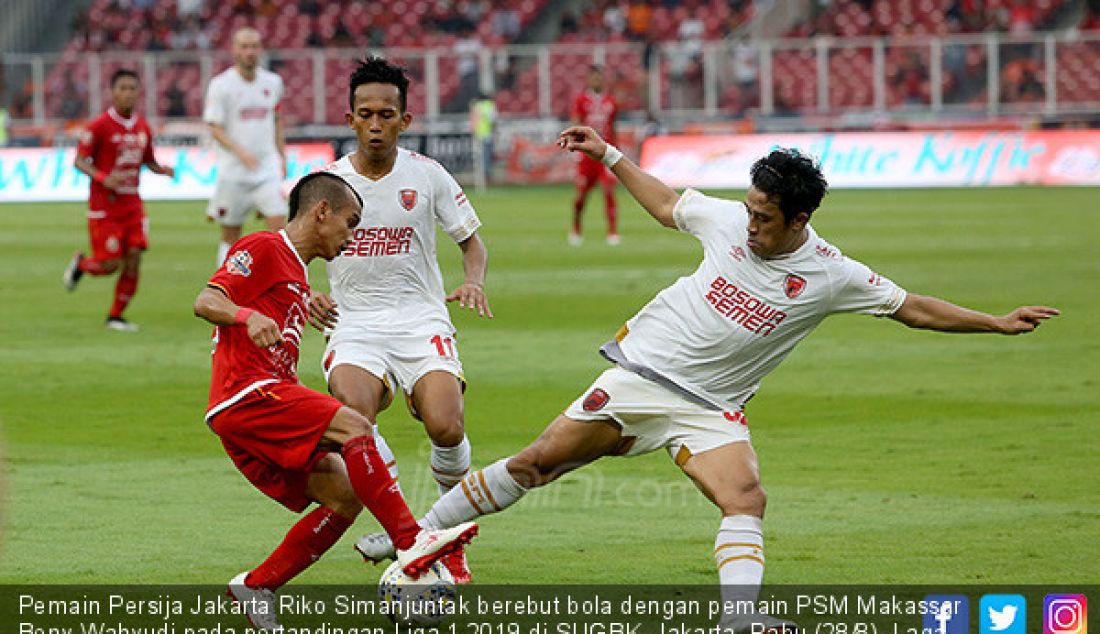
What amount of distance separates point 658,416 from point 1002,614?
1.45 meters

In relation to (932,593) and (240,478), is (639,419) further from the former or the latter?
(240,478)

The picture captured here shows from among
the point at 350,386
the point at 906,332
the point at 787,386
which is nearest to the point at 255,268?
the point at 350,386

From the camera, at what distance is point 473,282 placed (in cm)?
820

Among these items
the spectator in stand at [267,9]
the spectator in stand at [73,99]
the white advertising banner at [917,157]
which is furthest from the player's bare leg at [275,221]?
the spectator in stand at [267,9]

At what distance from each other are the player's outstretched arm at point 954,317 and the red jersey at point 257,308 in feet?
7.49

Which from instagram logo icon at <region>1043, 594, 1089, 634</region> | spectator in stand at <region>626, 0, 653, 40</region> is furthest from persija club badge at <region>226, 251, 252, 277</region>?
spectator in stand at <region>626, 0, 653, 40</region>

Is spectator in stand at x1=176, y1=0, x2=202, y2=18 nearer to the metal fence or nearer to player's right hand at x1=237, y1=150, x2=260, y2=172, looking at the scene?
the metal fence

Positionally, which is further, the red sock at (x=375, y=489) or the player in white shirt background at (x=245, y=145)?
the player in white shirt background at (x=245, y=145)

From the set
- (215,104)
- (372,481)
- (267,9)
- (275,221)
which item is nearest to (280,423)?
(372,481)

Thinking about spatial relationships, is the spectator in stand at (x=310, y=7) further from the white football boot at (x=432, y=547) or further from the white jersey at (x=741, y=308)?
the white football boot at (x=432, y=547)

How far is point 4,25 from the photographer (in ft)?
149

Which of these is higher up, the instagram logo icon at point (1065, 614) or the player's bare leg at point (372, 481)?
the player's bare leg at point (372, 481)

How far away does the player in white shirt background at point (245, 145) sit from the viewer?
1780 cm

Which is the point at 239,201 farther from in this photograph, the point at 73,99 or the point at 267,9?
the point at 267,9
